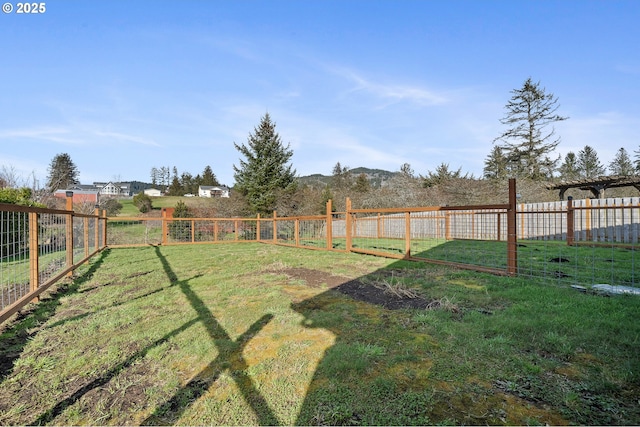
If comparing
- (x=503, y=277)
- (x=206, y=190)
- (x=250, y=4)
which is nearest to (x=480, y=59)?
(x=250, y=4)

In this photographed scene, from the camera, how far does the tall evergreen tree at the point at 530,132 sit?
2450cm

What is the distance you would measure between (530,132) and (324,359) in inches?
1183

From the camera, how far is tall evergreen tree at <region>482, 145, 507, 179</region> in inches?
1008

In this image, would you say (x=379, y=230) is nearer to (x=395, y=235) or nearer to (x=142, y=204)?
(x=395, y=235)

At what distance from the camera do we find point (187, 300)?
3.56 m

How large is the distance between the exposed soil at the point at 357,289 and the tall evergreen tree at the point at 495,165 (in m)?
24.5

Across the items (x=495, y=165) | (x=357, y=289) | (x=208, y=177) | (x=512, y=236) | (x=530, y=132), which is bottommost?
(x=357, y=289)

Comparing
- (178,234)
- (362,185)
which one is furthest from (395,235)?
(362,185)

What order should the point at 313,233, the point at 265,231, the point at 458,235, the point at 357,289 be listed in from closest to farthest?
1. the point at 357,289
2. the point at 458,235
3. the point at 313,233
4. the point at 265,231

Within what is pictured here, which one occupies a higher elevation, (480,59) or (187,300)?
(480,59)

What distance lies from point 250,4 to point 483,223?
8.86 metres

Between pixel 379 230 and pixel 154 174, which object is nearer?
pixel 379 230

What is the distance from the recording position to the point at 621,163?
33812 millimetres

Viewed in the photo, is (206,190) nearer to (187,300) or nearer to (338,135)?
(338,135)
